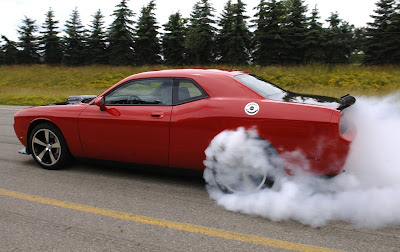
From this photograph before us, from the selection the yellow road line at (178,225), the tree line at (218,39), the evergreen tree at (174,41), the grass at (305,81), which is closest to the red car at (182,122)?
the yellow road line at (178,225)

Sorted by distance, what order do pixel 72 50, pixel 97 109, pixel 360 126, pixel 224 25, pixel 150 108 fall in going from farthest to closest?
pixel 72 50 < pixel 224 25 < pixel 97 109 < pixel 150 108 < pixel 360 126

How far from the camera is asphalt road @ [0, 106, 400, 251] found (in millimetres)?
2617

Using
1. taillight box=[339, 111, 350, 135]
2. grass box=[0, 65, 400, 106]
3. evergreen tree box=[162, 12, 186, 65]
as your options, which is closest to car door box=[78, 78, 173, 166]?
taillight box=[339, 111, 350, 135]

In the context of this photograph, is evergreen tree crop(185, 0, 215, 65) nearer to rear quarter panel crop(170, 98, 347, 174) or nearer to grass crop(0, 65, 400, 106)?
grass crop(0, 65, 400, 106)

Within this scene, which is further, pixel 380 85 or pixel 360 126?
pixel 380 85

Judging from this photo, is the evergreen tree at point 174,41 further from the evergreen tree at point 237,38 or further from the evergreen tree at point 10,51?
the evergreen tree at point 10,51

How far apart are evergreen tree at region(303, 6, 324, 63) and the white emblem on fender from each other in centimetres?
2956

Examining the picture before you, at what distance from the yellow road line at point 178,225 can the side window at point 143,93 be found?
140cm

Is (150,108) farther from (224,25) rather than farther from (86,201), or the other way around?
(224,25)

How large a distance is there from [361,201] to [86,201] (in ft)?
9.11

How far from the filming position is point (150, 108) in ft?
13.2

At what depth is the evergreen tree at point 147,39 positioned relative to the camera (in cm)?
4031

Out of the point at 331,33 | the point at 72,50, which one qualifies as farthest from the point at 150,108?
the point at 72,50

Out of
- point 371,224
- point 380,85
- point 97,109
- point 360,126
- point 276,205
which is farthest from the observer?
point 380,85
